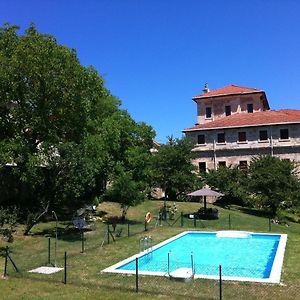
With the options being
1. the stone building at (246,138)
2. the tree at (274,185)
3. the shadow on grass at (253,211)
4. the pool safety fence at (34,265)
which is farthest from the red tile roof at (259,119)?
the pool safety fence at (34,265)

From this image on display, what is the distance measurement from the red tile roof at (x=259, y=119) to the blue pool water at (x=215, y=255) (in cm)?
2524

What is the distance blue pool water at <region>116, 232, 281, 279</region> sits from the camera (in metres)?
17.0

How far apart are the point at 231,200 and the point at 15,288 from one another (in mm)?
35156

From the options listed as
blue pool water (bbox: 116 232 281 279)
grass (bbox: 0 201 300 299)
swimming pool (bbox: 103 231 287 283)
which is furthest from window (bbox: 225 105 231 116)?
grass (bbox: 0 201 300 299)

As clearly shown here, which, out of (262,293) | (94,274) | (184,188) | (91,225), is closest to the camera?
(262,293)

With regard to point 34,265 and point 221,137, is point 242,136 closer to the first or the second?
point 221,137

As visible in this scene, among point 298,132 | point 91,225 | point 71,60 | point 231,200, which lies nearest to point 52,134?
point 71,60

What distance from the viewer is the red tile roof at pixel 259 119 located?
4925 centimetres

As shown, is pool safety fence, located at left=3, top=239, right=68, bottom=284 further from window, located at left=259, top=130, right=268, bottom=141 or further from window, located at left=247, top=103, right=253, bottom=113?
window, located at left=247, top=103, right=253, bottom=113

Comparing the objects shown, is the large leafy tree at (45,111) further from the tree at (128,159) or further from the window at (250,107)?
the window at (250,107)

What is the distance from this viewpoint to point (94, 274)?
15555 millimetres

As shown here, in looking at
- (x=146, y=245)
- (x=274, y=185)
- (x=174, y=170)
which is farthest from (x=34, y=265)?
(x=174, y=170)

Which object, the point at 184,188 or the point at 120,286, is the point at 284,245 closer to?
the point at 120,286

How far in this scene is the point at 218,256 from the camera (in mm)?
21906
